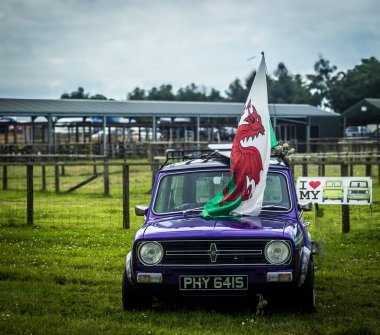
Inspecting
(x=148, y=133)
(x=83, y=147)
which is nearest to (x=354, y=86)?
(x=148, y=133)

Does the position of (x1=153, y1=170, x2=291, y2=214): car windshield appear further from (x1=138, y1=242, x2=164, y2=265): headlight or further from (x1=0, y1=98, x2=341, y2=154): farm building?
(x1=0, y1=98, x2=341, y2=154): farm building

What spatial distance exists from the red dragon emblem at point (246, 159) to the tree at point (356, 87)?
85110 millimetres

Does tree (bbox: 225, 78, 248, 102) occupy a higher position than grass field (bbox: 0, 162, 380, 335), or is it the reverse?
tree (bbox: 225, 78, 248, 102)

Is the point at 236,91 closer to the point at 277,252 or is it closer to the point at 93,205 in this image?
the point at 93,205

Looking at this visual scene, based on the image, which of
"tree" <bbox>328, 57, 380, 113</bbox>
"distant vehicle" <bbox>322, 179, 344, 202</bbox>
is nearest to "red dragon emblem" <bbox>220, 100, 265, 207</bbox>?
"distant vehicle" <bbox>322, 179, 344, 202</bbox>

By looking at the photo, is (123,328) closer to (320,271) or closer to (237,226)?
(237,226)

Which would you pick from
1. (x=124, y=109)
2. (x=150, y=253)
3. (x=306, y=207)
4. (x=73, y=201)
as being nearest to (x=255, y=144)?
(x=306, y=207)

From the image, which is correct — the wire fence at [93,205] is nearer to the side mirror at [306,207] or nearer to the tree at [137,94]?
the side mirror at [306,207]

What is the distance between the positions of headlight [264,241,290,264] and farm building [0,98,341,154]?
132 ft

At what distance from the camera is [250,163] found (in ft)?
26.7

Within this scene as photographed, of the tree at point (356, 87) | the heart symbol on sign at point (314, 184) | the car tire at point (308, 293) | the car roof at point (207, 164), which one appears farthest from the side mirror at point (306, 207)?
the tree at point (356, 87)

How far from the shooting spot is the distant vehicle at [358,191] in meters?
13.0

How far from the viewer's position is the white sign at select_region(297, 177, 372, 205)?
13031mm

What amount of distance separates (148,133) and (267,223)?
5344 cm
